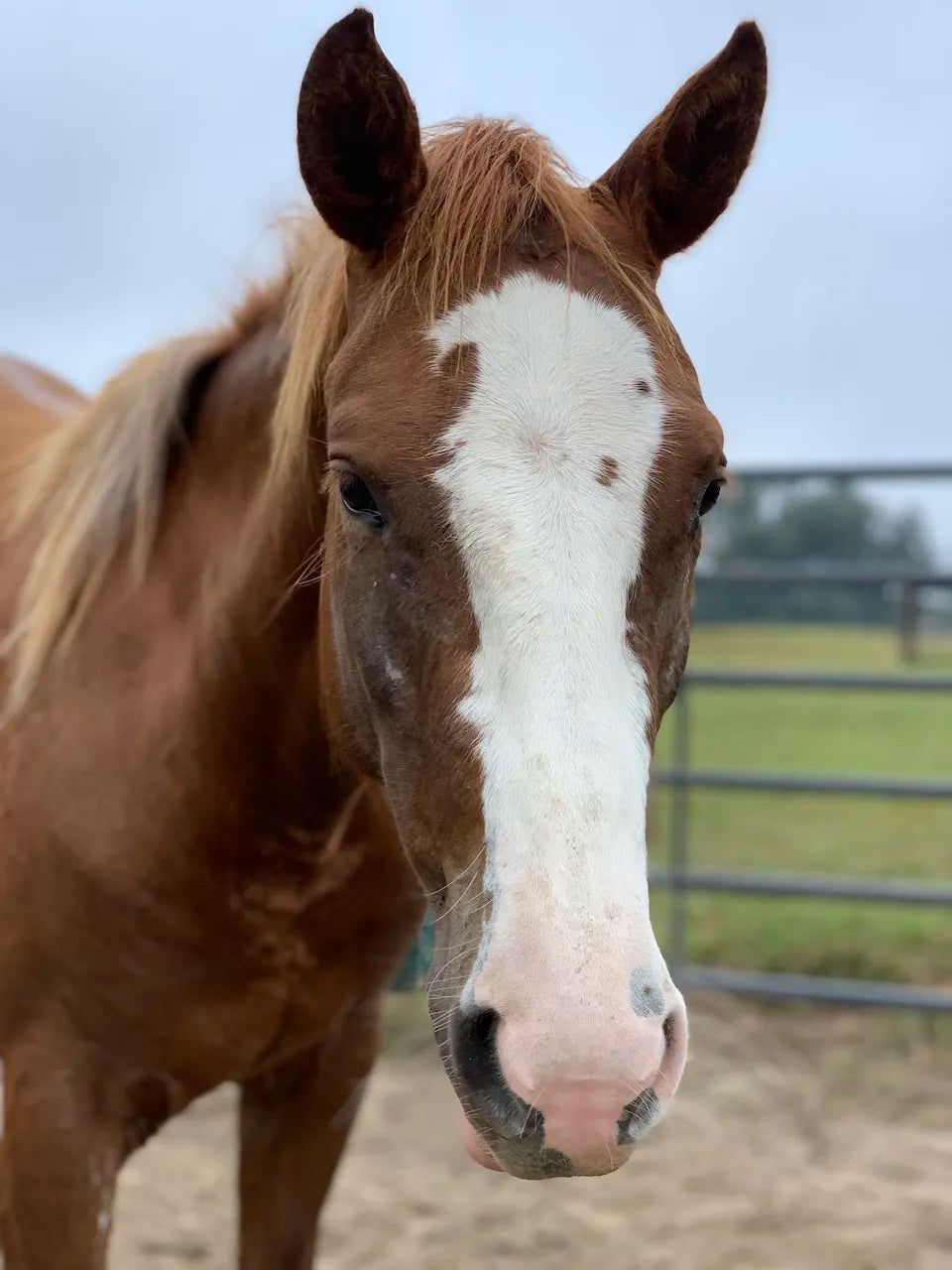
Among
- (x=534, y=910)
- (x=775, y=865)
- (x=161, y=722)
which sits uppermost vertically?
(x=534, y=910)

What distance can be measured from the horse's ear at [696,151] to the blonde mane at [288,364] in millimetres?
71

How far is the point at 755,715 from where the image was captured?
12562 millimetres

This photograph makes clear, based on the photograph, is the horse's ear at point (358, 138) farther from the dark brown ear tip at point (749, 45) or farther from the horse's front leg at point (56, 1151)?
the horse's front leg at point (56, 1151)

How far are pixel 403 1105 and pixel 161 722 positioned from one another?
2.23 metres

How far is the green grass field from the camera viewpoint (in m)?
4.48

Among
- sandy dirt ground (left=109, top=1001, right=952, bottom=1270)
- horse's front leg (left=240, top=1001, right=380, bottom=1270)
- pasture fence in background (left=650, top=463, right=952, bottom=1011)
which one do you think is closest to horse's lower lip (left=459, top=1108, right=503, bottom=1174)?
horse's front leg (left=240, top=1001, right=380, bottom=1270)

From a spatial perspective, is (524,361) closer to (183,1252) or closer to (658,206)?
(658,206)

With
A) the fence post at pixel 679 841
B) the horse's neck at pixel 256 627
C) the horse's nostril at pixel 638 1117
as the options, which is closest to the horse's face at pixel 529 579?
the horse's nostril at pixel 638 1117

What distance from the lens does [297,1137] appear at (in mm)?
2207

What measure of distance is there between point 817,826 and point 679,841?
113 inches

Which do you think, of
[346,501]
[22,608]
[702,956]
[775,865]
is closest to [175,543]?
[22,608]

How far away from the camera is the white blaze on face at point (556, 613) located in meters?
1.08

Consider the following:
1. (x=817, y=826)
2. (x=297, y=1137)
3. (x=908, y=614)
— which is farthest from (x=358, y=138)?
(x=817, y=826)

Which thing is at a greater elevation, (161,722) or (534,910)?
(534,910)
